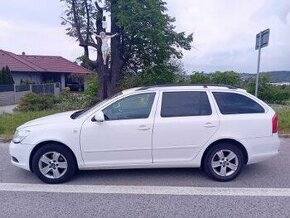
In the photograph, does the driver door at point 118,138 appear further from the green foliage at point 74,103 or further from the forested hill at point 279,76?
the forested hill at point 279,76

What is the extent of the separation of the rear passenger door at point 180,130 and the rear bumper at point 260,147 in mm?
604

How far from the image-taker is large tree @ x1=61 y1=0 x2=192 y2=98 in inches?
643

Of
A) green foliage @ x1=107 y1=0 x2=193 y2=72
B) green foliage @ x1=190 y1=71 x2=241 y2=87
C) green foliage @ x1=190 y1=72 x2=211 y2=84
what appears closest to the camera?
green foliage @ x1=107 y1=0 x2=193 y2=72

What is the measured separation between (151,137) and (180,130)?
46cm

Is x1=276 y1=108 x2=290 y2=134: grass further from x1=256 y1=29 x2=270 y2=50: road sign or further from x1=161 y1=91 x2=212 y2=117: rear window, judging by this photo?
x1=161 y1=91 x2=212 y2=117: rear window

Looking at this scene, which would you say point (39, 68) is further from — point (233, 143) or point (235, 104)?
point (233, 143)

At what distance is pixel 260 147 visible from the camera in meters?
5.00

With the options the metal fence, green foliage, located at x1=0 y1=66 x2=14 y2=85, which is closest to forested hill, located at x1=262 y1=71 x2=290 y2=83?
the metal fence

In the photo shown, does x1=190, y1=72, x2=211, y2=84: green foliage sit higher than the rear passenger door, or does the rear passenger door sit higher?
x1=190, y1=72, x2=211, y2=84: green foliage

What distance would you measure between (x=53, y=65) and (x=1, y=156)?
33899mm

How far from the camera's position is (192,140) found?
16.0 feet

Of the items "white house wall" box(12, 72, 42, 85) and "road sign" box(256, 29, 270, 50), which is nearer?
"road sign" box(256, 29, 270, 50)

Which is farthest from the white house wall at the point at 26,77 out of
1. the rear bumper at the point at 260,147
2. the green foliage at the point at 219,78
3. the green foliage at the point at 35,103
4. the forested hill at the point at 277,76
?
the rear bumper at the point at 260,147

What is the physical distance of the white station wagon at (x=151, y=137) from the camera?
15.8 ft
